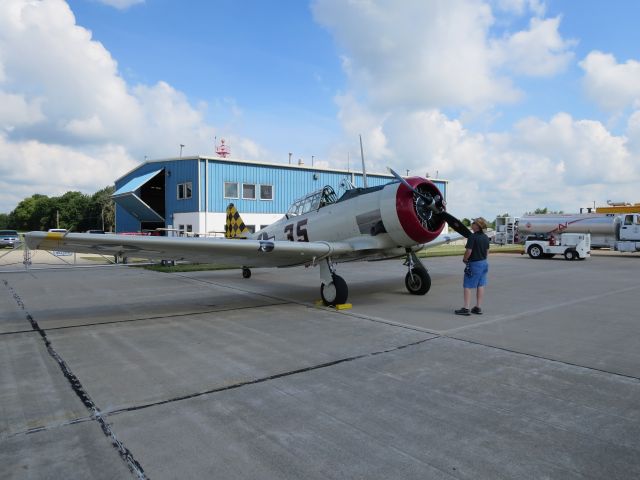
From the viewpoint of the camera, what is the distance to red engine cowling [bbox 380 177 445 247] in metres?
7.46

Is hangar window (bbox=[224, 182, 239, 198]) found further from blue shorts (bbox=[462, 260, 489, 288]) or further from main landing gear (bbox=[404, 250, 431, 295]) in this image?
blue shorts (bbox=[462, 260, 489, 288])

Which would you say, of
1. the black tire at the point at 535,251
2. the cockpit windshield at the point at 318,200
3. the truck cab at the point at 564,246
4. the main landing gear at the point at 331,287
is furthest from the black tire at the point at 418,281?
the black tire at the point at 535,251

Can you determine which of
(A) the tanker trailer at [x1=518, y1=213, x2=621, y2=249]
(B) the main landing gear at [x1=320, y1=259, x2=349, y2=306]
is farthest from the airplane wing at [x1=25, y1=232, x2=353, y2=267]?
(A) the tanker trailer at [x1=518, y1=213, x2=621, y2=249]

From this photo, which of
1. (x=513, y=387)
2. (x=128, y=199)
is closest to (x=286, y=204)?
(x=128, y=199)

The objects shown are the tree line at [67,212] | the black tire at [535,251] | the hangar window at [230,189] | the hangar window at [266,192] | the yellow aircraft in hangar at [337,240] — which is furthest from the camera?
the tree line at [67,212]

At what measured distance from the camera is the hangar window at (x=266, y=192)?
83.4ft

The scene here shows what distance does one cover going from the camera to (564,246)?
70.1 ft

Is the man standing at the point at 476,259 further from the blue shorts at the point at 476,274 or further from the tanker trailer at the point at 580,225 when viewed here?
the tanker trailer at the point at 580,225

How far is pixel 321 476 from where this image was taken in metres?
2.35

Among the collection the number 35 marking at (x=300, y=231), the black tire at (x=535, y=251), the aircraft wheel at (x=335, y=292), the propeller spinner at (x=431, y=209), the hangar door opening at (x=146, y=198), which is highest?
the hangar door opening at (x=146, y=198)

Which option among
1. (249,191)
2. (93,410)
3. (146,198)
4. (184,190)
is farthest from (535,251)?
(146,198)

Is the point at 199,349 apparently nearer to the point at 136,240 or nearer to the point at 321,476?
the point at 136,240

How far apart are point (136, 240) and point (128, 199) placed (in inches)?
940

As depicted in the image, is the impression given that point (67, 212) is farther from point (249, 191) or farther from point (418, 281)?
point (418, 281)
